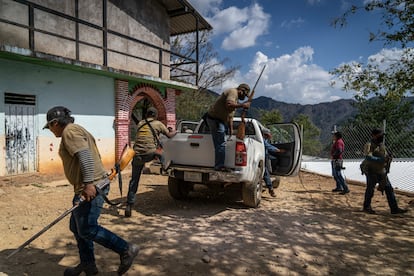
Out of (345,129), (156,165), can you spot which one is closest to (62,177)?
(156,165)

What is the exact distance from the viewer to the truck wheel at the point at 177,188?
5988mm

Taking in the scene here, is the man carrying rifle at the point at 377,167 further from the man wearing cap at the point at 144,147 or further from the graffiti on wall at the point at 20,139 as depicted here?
the graffiti on wall at the point at 20,139

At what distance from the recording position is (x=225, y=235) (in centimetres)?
420

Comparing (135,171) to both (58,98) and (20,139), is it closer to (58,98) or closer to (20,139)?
(20,139)

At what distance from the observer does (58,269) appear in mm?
3143

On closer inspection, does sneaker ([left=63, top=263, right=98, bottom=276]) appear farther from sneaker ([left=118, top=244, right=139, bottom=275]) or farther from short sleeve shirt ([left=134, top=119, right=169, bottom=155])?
short sleeve shirt ([left=134, top=119, right=169, bottom=155])

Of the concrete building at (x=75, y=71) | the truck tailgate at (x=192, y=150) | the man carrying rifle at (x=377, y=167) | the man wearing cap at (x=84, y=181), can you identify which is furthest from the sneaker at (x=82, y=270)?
the concrete building at (x=75, y=71)

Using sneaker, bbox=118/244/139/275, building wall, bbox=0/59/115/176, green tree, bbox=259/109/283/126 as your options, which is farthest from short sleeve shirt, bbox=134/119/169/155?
green tree, bbox=259/109/283/126

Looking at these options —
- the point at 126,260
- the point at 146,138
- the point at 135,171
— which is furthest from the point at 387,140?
the point at 126,260

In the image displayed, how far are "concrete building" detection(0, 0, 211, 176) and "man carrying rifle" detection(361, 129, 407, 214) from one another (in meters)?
7.42

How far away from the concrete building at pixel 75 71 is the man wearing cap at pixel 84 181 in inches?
203

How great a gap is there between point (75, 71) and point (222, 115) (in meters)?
6.17

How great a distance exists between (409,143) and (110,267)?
29.7 ft

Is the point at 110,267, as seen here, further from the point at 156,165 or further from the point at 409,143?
the point at 409,143
